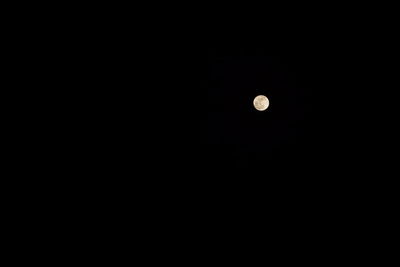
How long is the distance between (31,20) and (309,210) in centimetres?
314

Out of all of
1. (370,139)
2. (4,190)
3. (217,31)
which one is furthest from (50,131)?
(370,139)

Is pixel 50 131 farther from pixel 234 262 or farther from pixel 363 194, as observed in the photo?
pixel 363 194

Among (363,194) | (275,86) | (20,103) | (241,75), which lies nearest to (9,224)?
(20,103)

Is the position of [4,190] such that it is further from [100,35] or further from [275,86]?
Result: [275,86]

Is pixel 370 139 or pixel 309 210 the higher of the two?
pixel 370 139

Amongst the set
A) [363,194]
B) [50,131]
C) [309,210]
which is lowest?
[50,131]

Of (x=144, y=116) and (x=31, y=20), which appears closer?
(x=31, y=20)

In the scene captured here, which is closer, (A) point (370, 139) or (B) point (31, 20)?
(B) point (31, 20)

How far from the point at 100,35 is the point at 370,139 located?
2.72 metres

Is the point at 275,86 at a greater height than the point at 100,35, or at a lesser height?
greater

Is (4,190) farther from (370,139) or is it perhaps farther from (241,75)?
(370,139)

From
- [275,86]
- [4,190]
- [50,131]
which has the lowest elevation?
[4,190]

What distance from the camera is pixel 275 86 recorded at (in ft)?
9.31

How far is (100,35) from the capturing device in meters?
2.73
